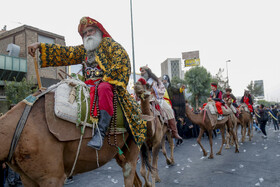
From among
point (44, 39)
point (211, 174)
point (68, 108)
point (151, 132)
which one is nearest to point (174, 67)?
point (44, 39)

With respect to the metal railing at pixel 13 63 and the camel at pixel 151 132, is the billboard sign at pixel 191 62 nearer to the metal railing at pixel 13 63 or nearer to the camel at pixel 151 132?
the metal railing at pixel 13 63

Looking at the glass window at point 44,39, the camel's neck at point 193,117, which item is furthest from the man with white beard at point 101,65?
the glass window at point 44,39

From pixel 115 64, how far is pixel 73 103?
729 mm

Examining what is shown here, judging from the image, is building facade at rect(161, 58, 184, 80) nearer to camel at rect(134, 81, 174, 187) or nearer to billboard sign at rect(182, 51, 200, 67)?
billboard sign at rect(182, 51, 200, 67)

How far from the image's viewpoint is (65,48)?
3.16m

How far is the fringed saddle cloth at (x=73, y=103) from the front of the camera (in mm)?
2367

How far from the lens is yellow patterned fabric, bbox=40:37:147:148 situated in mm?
2783

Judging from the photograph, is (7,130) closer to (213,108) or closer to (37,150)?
(37,150)

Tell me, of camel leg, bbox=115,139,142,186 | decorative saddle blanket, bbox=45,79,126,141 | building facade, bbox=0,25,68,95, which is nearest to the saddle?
decorative saddle blanket, bbox=45,79,126,141

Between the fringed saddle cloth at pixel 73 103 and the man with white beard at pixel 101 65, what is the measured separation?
77 mm

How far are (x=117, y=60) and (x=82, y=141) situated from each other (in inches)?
43.6

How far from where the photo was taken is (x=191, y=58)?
229 ft

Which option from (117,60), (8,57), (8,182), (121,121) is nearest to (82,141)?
(121,121)

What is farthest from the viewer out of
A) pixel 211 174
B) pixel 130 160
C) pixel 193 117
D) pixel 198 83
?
pixel 198 83
